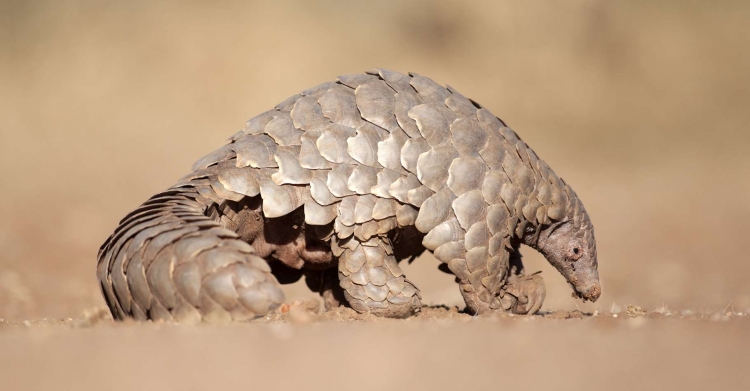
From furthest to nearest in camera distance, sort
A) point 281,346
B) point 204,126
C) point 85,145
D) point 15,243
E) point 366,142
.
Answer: point 204,126 → point 85,145 → point 15,243 → point 366,142 → point 281,346

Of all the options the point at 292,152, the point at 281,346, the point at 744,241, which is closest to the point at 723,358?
the point at 281,346

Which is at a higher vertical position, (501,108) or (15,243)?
(501,108)

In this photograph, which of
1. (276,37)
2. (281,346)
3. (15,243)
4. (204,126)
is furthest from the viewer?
(276,37)

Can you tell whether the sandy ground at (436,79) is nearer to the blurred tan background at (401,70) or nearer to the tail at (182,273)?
the blurred tan background at (401,70)

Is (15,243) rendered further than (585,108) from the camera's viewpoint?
No

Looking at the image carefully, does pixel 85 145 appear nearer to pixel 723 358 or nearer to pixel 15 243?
pixel 15 243

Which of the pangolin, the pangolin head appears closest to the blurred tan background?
the pangolin head
